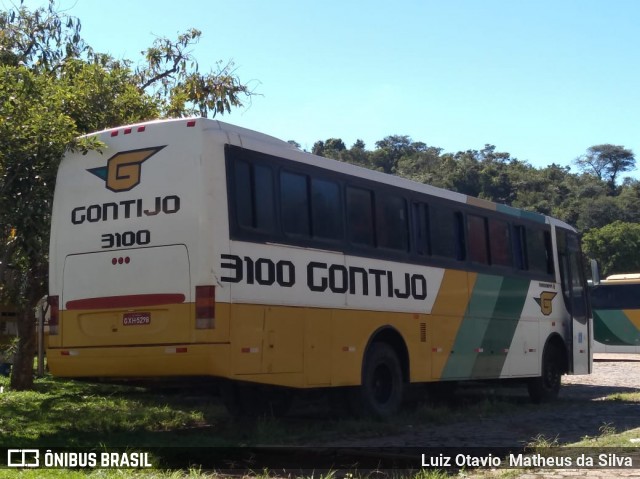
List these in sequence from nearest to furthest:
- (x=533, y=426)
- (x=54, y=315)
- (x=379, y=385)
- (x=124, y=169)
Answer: (x=124, y=169) → (x=54, y=315) → (x=533, y=426) → (x=379, y=385)

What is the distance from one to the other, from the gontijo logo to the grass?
273 centimetres

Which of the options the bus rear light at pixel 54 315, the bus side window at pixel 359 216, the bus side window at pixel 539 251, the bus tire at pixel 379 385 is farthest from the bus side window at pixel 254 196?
the bus side window at pixel 539 251

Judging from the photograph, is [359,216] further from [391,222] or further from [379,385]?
[379,385]

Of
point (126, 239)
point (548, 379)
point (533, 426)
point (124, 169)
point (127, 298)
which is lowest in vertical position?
point (533, 426)

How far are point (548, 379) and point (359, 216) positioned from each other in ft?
21.1

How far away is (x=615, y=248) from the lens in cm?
5912

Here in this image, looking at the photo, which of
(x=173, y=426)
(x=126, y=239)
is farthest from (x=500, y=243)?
(x=126, y=239)

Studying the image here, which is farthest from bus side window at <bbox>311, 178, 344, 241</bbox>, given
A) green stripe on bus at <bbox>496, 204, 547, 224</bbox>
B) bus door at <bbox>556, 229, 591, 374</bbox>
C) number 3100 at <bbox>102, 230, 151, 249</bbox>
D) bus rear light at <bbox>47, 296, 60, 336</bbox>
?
bus door at <bbox>556, 229, 591, 374</bbox>

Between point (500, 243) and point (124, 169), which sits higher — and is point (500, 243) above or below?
below

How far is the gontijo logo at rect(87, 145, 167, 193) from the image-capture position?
9461mm

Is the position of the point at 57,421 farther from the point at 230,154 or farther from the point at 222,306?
the point at 230,154

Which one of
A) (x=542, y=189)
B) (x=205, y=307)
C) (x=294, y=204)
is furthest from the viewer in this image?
(x=542, y=189)

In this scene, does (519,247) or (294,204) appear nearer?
(294,204)

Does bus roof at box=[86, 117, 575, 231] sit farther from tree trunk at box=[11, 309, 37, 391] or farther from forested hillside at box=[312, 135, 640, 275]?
forested hillside at box=[312, 135, 640, 275]
